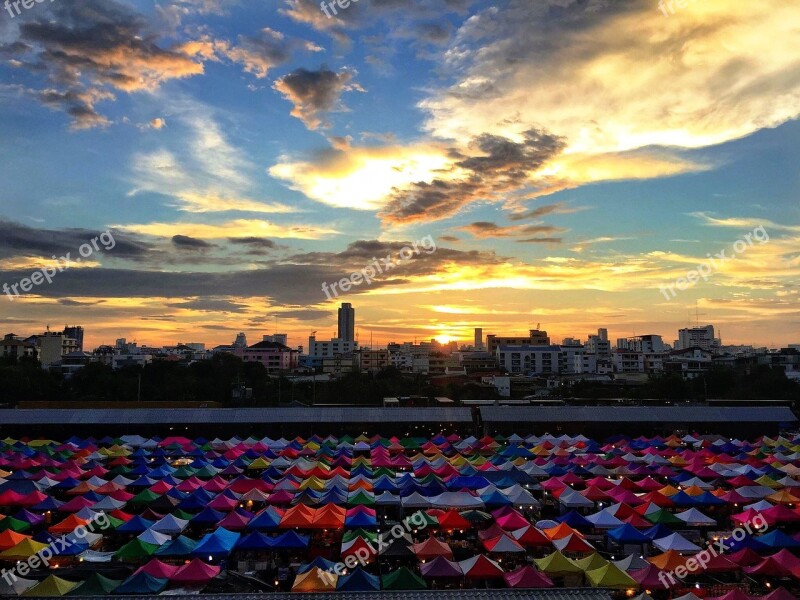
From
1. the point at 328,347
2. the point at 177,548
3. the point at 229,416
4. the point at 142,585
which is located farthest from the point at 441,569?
the point at 328,347

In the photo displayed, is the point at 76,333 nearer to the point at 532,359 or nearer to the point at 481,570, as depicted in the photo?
the point at 532,359

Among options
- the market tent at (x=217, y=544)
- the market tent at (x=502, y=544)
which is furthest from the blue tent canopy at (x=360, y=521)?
the market tent at (x=502, y=544)

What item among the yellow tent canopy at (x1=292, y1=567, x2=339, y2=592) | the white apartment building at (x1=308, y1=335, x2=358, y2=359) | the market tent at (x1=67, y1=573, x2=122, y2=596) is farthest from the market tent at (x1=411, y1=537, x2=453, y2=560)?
the white apartment building at (x1=308, y1=335, x2=358, y2=359)

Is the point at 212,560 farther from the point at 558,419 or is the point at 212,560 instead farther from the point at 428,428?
the point at 558,419

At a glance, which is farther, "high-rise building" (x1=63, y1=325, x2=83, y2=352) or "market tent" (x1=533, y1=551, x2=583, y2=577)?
"high-rise building" (x1=63, y1=325, x2=83, y2=352)

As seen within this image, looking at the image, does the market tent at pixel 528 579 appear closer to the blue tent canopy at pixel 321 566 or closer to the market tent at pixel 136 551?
the blue tent canopy at pixel 321 566

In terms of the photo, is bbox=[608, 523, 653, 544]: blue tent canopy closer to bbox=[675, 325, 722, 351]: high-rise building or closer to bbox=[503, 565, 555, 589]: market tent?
bbox=[503, 565, 555, 589]: market tent

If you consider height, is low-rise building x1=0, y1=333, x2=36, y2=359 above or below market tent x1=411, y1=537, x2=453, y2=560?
above

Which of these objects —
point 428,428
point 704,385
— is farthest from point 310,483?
point 704,385
